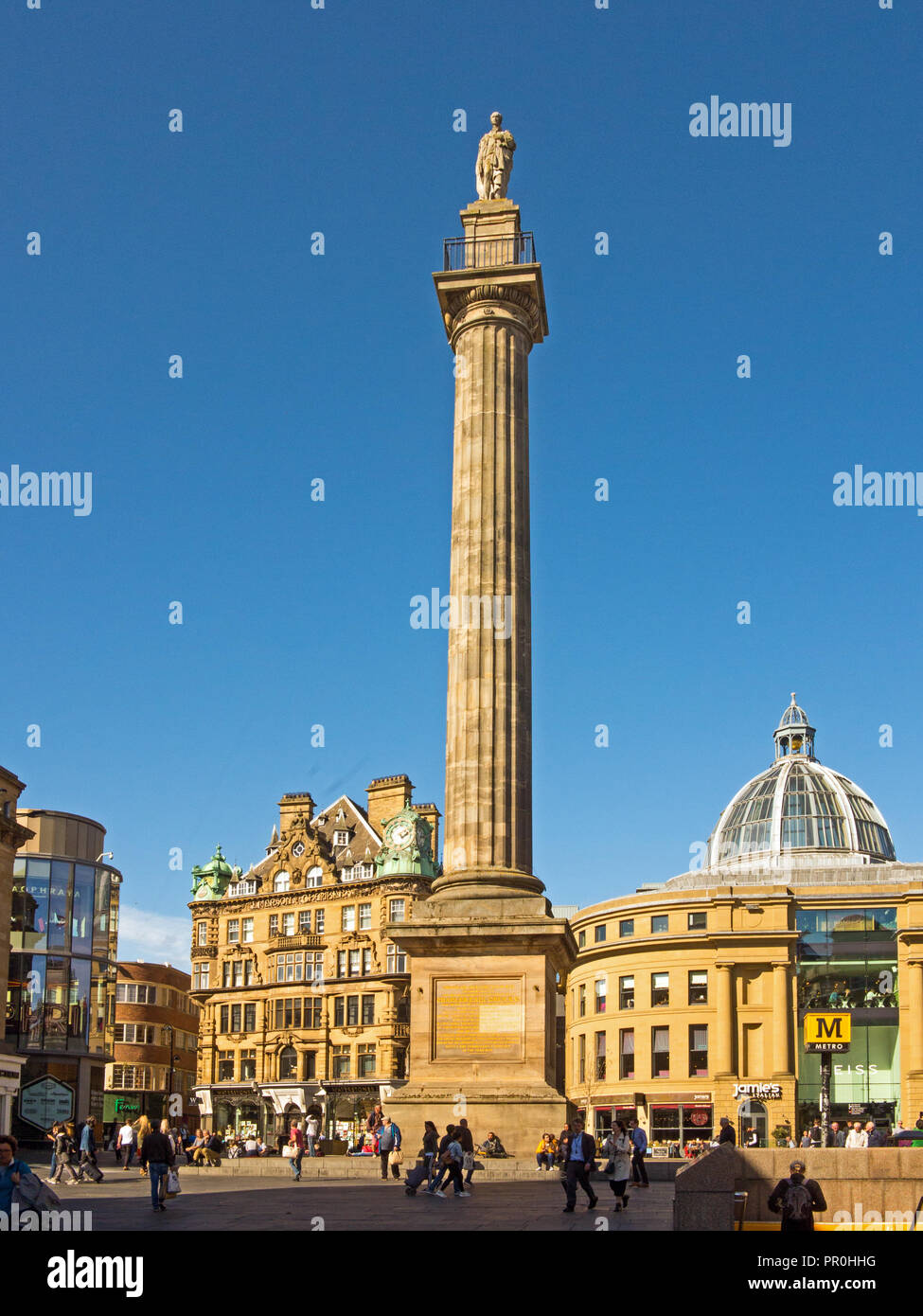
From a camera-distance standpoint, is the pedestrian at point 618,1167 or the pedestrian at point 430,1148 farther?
the pedestrian at point 430,1148

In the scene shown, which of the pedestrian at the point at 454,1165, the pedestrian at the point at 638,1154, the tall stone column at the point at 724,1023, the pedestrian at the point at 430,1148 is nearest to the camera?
the pedestrian at the point at 454,1165

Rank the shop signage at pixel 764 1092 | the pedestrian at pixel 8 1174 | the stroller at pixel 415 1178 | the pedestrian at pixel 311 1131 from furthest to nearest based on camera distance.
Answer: the shop signage at pixel 764 1092 → the pedestrian at pixel 311 1131 → the stroller at pixel 415 1178 → the pedestrian at pixel 8 1174

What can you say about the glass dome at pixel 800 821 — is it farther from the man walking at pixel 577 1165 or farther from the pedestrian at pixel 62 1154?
the man walking at pixel 577 1165

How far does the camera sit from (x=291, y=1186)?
2822 cm

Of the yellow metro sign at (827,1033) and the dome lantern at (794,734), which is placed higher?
the dome lantern at (794,734)

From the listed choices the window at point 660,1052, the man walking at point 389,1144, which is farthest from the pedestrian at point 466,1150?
→ the window at point 660,1052

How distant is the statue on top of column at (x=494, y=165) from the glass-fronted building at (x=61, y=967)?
151ft

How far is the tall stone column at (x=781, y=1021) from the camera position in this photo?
84.8m

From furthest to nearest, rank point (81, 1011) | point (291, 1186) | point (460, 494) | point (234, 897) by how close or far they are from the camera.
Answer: point (234, 897), point (81, 1011), point (460, 494), point (291, 1186)

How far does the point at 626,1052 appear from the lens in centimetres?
9088

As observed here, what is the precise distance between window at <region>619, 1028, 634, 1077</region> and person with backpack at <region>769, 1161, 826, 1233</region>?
75.8 metres
